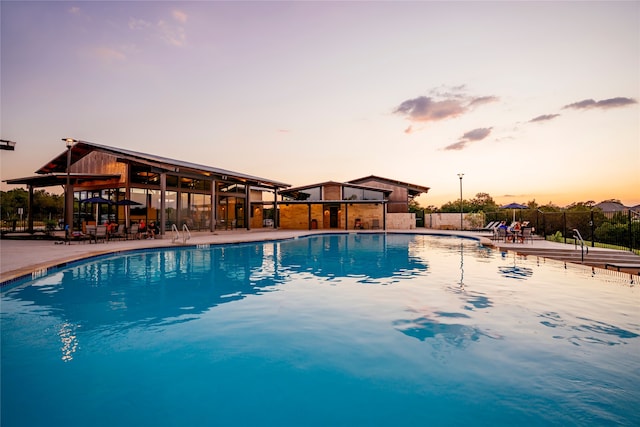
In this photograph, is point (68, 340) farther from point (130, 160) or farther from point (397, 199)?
point (397, 199)

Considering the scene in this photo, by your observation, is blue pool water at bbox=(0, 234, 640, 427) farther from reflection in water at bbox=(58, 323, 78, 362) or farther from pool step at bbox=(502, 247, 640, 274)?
pool step at bbox=(502, 247, 640, 274)

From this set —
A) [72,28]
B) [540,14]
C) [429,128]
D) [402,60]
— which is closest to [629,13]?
[540,14]

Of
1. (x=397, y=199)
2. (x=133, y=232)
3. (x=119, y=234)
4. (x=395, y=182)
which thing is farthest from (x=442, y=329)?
(x=395, y=182)

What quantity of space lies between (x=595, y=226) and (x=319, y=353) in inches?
826

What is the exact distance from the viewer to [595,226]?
18.0 m

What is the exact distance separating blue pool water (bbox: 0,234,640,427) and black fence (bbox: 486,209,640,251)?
8643 mm

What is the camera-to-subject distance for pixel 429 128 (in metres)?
23.1

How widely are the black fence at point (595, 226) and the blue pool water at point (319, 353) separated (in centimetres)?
864

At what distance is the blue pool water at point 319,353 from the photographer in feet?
9.13

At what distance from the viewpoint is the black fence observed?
14156mm

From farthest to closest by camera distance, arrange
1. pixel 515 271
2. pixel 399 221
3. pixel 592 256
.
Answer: pixel 399 221 < pixel 592 256 < pixel 515 271

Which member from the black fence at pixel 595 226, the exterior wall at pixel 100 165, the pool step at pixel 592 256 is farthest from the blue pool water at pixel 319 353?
the exterior wall at pixel 100 165

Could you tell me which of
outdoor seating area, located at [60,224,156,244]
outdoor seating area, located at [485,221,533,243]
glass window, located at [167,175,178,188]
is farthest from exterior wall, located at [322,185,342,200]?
outdoor seating area, located at [60,224,156,244]

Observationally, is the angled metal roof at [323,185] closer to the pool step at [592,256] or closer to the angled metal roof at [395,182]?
the angled metal roof at [395,182]
